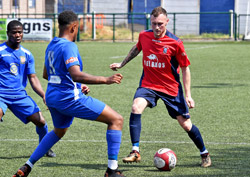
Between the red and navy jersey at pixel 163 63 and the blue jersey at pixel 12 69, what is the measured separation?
60.6 inches

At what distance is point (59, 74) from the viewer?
5801 mm

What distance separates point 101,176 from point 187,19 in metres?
40.7

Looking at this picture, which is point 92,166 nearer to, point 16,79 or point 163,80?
point 163,80

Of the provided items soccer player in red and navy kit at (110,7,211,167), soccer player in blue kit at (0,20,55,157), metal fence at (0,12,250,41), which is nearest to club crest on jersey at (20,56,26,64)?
soccer player in blue kit at (0,20,55,157)

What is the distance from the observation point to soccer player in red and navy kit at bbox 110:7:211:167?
22.7 ft

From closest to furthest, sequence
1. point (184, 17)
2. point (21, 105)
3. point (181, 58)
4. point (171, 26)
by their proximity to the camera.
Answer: point (181, 58), point (21, 105), point (171, 26), point (184, 17)

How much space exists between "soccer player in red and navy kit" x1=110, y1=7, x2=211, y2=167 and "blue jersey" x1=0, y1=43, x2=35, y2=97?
46.0 inches

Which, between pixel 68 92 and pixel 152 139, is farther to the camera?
pixel 152 139

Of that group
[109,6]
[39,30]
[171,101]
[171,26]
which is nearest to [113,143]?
[171,101]

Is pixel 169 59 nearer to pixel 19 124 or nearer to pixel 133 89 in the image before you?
pixel 19 124

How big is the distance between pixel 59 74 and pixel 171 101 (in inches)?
69.4

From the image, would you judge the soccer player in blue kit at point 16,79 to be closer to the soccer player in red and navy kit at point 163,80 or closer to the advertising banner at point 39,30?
the soccer player in red and navy kit at point 163,80

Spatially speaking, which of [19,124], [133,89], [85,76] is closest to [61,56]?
[85,76]

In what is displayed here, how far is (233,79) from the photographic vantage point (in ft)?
55.5
